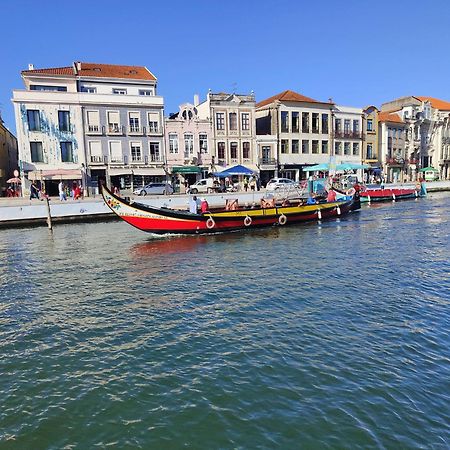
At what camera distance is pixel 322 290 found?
1164 centimetres

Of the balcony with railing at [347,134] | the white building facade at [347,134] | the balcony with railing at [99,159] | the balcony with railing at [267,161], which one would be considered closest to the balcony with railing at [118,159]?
the balcony with railing at [99,159]

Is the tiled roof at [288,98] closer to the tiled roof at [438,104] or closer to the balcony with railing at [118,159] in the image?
the balcony with railing at [118,159]

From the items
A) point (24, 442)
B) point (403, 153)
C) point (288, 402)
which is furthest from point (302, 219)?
point (403, 153)

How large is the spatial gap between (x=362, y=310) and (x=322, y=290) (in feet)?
5.82

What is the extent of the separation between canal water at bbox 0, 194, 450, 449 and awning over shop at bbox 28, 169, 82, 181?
2519cm

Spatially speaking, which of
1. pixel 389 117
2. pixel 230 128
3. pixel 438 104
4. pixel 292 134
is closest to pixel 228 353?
pixel 230 128

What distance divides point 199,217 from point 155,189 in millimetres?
19309

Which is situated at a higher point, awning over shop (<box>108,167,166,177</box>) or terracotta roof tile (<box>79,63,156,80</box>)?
terracotta roof tile (<box>79,63,156,80</box>)

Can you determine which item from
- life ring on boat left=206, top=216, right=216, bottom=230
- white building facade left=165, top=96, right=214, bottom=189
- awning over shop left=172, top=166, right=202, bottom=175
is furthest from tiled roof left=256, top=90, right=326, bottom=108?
life ring on boat left=206, top=216, right=216, bottom=230

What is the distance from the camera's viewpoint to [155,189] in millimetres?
39812

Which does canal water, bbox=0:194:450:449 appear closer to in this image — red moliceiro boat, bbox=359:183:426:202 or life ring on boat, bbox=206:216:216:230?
life ring on boat, bbox=206:216:216:230

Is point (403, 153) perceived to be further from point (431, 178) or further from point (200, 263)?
point (200, 263)

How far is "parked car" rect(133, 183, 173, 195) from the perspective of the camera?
39.0m

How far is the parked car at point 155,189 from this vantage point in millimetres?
39025
